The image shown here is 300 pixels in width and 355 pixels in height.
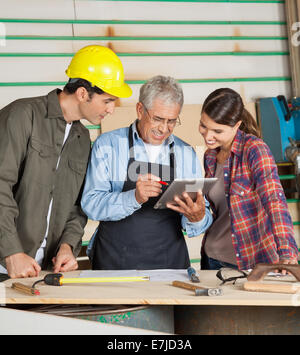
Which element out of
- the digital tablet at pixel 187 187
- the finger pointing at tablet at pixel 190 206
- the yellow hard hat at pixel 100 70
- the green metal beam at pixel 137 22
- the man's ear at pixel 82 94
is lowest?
the finger pointing at tablet at pixel 190 206

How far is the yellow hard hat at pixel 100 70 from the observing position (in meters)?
2.34

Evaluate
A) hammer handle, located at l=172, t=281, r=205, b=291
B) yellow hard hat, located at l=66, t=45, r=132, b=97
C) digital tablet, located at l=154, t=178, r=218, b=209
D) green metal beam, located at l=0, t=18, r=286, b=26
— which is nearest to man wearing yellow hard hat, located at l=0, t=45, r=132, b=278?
yellow hard hat, located at l=66, t=45, r=132, b=97

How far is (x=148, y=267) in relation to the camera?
7.79ft

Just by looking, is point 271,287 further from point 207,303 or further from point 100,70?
point 100,70

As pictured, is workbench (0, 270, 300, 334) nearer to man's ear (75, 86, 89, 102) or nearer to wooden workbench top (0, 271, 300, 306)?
wooden workbench top (0, 271, 300, 306)

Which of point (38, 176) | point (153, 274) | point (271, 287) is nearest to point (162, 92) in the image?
point (38, 176)

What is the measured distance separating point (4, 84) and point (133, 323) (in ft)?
11.7

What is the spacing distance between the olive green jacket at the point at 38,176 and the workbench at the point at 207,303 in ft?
1.51

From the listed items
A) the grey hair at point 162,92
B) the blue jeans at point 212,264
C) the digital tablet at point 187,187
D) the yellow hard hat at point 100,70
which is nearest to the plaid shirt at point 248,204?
the blue jeans at point 212,264

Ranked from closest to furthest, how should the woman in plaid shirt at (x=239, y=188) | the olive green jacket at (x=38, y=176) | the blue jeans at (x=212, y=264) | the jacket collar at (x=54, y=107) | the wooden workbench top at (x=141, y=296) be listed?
the wooden workbench top at (x=141, y=296), the olive green jacket at (x=38, y=176), the woman in plaid shirt at (x=239, y=188), the jacket collar at (x=54, y=107), the blue jeans at (x=212, y=264)

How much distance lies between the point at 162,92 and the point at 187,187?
510mm

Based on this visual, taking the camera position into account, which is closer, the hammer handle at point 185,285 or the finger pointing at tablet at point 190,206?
the hammer handle at point 185,285

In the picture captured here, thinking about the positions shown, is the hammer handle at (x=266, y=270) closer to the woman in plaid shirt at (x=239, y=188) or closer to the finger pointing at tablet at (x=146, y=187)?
the woman in plaid shirt at (x=239, y=188)

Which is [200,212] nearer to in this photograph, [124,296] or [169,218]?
[169,218]
